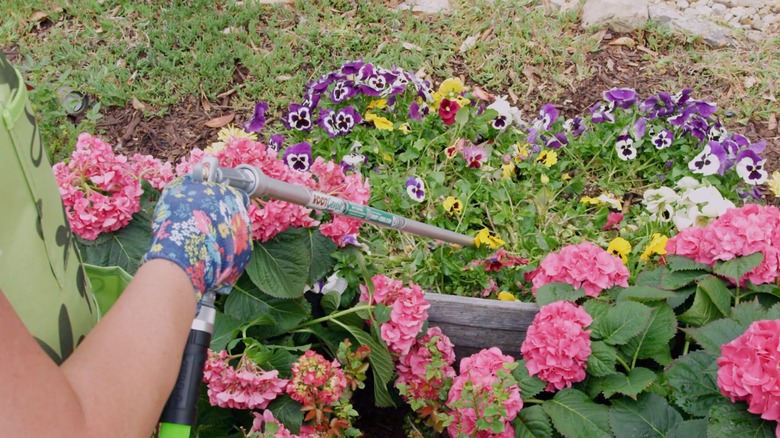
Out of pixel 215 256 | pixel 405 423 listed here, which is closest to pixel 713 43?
pixel 405 423

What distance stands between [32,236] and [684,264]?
161 centimetres

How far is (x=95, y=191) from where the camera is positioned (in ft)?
5.85

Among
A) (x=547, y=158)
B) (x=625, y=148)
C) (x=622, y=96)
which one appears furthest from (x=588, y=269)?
(x=622, y=96)

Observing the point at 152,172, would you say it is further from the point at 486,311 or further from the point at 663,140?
the point at 663,140

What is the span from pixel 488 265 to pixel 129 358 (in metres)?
1.68

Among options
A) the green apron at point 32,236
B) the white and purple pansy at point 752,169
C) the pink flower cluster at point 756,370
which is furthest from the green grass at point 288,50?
the green apron at point 32,236

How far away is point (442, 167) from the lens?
2891 millimetres

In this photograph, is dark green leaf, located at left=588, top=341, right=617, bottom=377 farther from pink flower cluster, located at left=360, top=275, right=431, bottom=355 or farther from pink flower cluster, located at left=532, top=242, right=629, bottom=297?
pink flower cluster, located at left=360, top=275, right=431, bottom=355

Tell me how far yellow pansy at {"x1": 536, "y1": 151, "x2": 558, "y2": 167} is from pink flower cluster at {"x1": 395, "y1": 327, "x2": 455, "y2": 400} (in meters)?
1.02

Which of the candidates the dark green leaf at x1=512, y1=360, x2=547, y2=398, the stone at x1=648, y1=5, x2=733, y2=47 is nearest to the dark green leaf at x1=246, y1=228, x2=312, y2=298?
the dark green leaf at x1=512, y1=360, x2=547, y2=398

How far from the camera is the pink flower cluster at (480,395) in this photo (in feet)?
5.56

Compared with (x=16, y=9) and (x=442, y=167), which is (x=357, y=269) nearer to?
(x=442, y=167)

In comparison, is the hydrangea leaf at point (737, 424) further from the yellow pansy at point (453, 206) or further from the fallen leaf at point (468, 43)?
the fallen leaf at point (468, 43)

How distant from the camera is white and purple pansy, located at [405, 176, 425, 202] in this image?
104 inches
